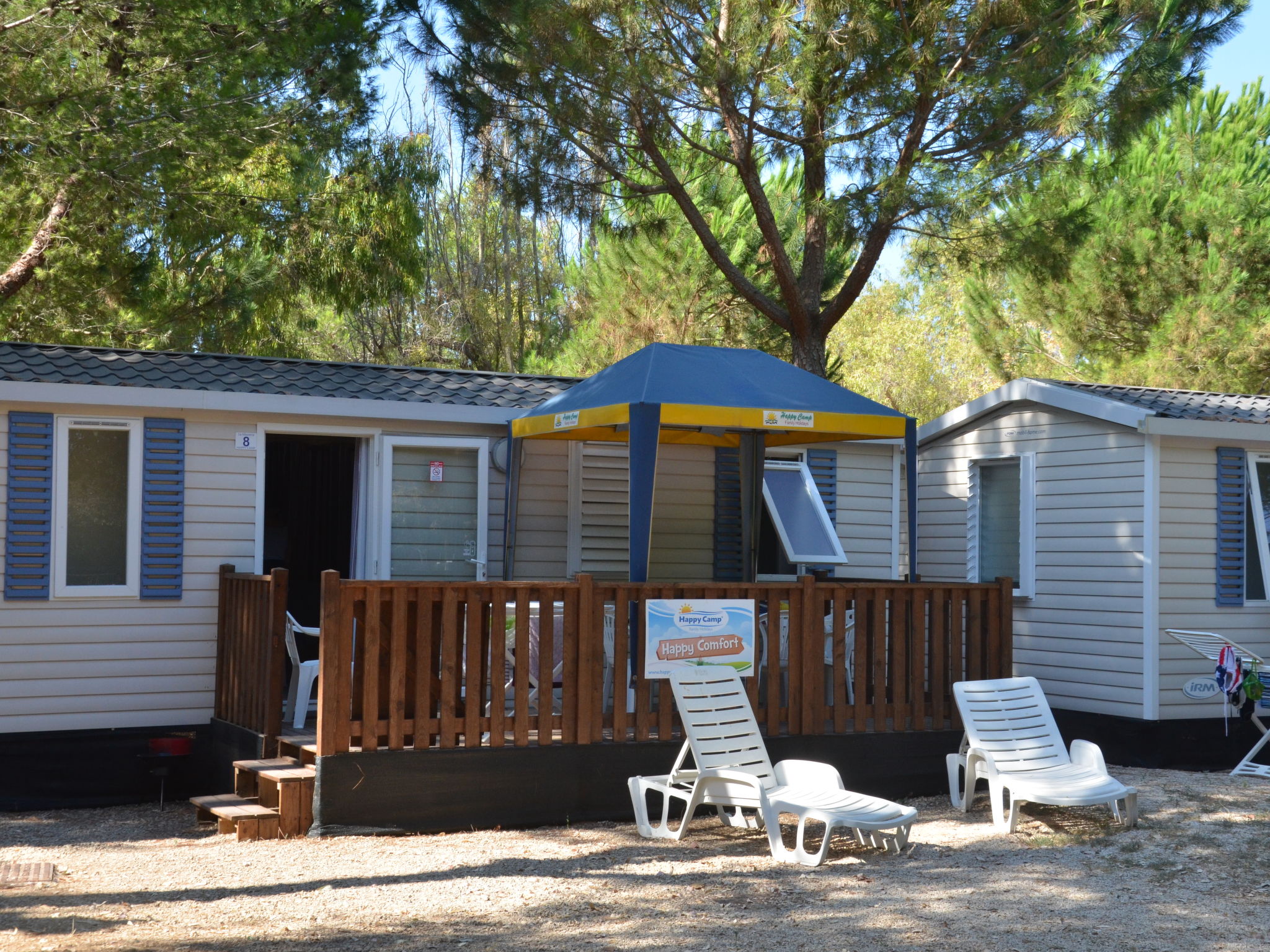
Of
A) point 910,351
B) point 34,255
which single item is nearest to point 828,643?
point 34,255

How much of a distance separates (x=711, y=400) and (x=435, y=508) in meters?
2.32

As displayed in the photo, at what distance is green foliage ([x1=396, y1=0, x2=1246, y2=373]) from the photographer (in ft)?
35.4

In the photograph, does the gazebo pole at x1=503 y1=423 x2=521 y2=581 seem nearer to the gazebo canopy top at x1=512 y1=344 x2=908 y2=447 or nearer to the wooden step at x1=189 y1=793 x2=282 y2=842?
the gazebo canopy top at x1=512 y1=344 x2=908 y2=447

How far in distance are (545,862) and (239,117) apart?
7.50 meters

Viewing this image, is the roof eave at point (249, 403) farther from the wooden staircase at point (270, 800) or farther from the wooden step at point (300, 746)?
the wooden staircase at point (270, 800)

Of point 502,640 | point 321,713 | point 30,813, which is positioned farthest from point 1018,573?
point 30,813

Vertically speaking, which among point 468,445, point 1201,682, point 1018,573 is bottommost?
point 1201,682

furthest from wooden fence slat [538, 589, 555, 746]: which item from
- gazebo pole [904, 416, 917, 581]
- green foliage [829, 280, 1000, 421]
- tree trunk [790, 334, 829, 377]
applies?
green foliage [829, 280, 1000, 421]

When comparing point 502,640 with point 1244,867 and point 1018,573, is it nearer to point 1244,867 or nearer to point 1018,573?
point 1244,867

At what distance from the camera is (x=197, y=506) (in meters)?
7.98

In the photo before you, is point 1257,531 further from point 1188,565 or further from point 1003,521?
point 1003,521

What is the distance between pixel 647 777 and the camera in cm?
678

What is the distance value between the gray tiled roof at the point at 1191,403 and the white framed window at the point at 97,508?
7.01 m

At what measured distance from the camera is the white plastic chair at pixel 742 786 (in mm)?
5953
